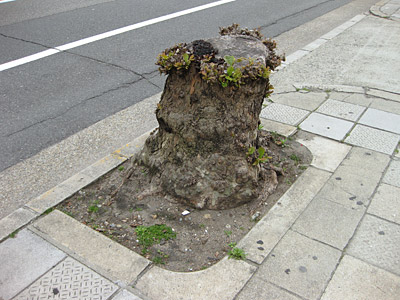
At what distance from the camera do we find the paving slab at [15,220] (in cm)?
319

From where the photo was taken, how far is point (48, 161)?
4383 mm

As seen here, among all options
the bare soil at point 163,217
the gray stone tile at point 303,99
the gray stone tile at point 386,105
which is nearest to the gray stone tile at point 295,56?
the gray stone tile at point 303,99

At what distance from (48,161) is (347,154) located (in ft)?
10.7

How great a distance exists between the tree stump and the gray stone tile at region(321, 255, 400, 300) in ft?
3.38

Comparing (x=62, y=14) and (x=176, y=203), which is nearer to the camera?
(x=176, y=203)

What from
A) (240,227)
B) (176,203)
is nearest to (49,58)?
(176,203)

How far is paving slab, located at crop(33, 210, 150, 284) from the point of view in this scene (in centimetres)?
283

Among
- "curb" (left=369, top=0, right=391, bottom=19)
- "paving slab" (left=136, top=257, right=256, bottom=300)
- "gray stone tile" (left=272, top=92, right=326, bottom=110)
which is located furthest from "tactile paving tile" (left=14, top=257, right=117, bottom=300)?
"curb" (left=369, top=0, right=391, bottom=19)

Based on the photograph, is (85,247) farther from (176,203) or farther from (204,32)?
(204,32)

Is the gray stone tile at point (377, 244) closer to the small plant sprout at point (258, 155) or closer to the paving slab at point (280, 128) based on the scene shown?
the small plant sprout at point (258, 155)

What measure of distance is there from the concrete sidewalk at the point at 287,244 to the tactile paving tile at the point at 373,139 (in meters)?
0.01

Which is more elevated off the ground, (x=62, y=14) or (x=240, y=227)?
(x=62, y=14)

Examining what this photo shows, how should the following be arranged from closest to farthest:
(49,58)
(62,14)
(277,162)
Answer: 1. (277,162)
2. (49,58)
3. (62,14)

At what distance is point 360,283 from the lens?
2.76m
